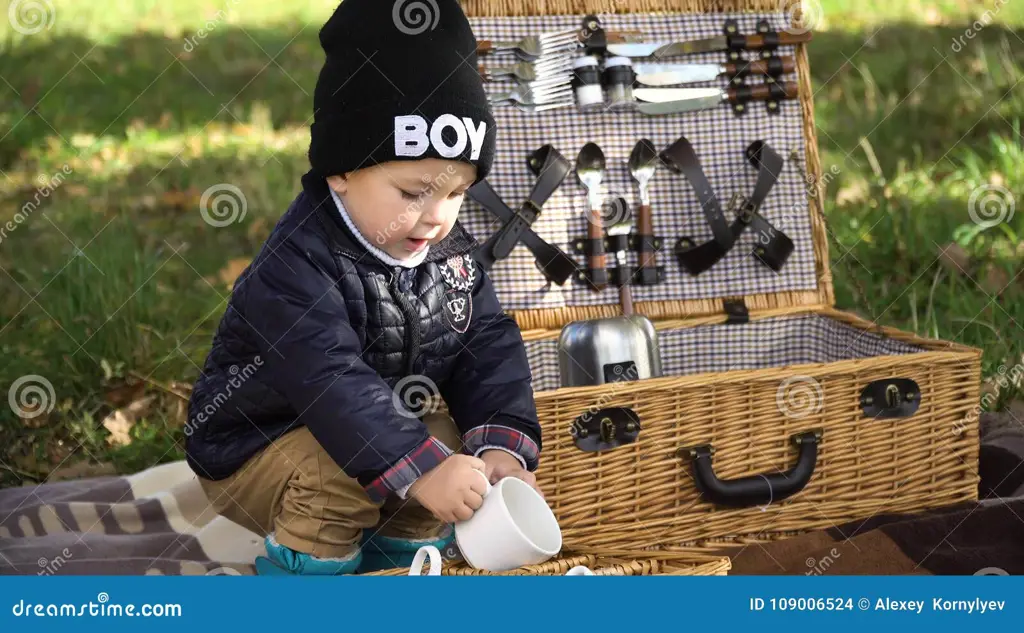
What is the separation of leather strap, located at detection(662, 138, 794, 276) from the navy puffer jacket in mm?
895

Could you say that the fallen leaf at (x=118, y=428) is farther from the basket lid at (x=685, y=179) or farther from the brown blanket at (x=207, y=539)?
the basket lid at (x=685, y=179)

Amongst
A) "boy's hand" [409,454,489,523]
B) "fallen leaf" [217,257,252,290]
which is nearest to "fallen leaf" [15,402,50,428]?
"fallen leaf" [217,257,252,290]

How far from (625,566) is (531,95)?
1.45m

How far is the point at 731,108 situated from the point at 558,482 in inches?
47.5

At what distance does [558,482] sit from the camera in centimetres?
227

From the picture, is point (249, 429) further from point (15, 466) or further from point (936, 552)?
point (936, 552)

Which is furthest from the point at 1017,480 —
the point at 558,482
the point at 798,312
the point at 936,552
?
the point at 558,482
